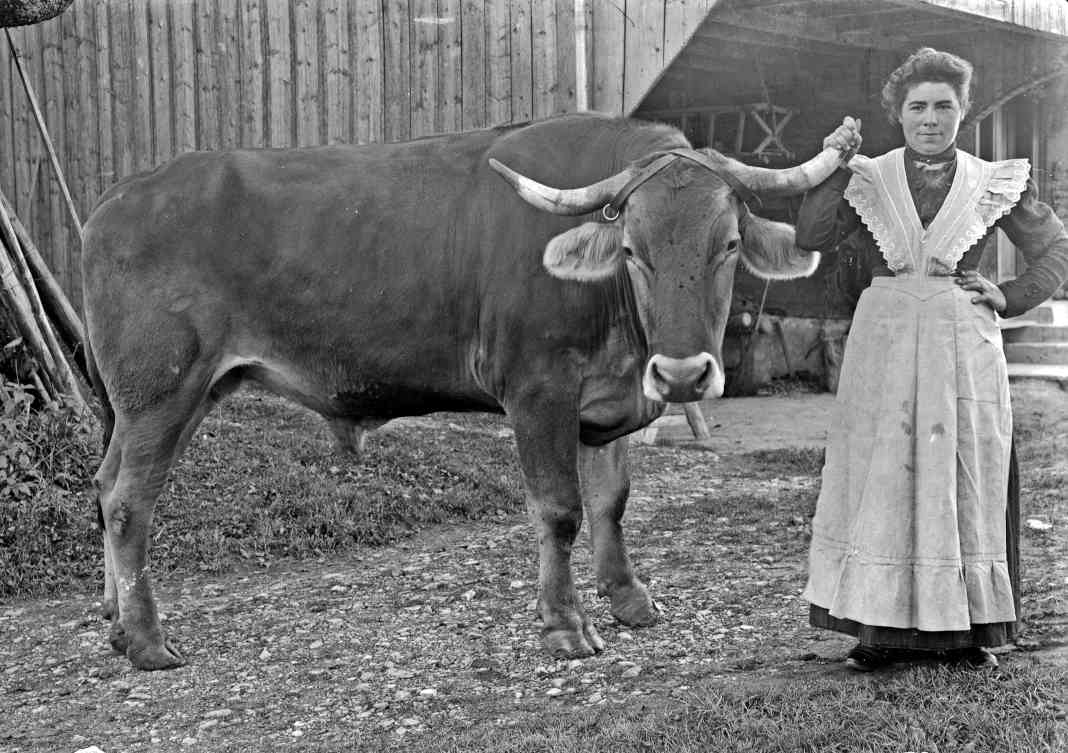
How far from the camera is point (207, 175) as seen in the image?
5629mm

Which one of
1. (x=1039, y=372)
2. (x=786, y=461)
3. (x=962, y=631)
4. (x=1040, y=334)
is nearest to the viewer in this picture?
(x=962, y=631)

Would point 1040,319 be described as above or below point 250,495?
below

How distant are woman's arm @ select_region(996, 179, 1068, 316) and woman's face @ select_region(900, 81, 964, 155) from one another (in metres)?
0.36

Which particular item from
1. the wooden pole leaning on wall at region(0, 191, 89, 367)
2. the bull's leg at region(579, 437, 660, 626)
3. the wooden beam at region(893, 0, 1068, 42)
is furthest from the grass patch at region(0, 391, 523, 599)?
the wooden beam at region(893, 0, 1068, 42)

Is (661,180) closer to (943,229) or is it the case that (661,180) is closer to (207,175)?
(943,229)

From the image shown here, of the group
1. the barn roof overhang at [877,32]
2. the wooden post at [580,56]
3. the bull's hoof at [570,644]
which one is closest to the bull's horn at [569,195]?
the bull's hoof at [570,644]

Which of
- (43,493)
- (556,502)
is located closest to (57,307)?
(43,493)

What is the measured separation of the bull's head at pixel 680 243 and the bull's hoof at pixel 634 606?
1.27 meters

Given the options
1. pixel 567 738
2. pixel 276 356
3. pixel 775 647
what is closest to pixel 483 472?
pixel 276 356

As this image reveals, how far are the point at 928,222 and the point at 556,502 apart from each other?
71.1 inches

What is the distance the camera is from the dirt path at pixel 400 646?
4.55 m

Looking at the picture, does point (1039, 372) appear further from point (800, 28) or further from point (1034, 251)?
point (1034, 251)

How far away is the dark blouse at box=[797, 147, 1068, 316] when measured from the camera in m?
4.35

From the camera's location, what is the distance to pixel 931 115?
4316 millimetres
